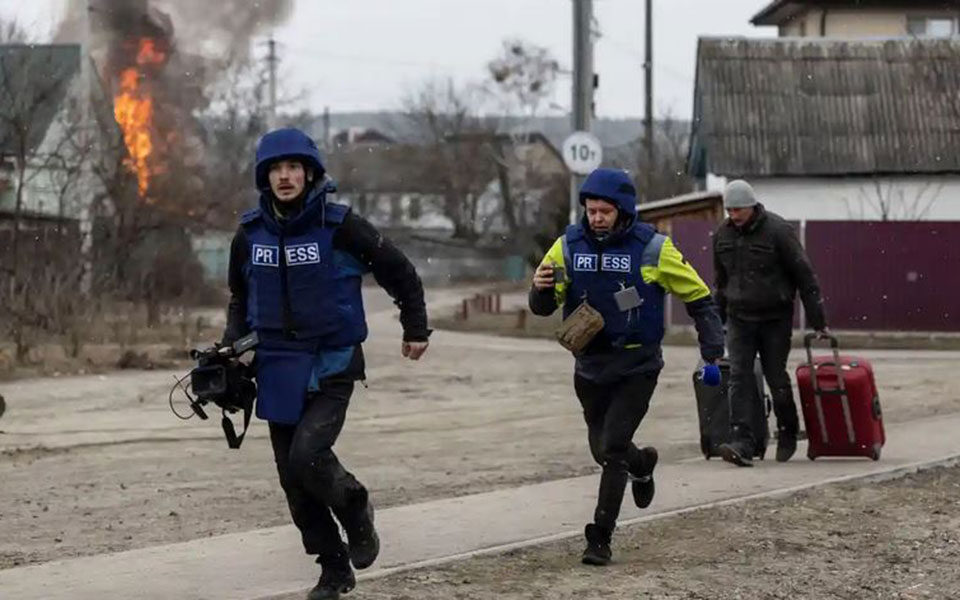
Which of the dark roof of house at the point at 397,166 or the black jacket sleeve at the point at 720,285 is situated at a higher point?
the dark roof of house at the point at 397,166

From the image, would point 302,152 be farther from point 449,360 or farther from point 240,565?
point 449,360

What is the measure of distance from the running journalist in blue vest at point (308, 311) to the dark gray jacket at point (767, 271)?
4718mm

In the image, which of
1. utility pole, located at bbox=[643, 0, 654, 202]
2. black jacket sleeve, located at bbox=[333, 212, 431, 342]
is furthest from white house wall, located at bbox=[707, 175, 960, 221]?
black jacket sleeve, located at bbox=[333, 212, 431, 342]

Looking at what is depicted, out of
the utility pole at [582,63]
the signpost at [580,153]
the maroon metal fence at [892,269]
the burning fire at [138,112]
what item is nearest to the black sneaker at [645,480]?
the signpost at [580,153]

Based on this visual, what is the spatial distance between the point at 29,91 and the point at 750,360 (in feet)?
66.8

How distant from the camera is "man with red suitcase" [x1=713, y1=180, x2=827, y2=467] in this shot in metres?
11.0

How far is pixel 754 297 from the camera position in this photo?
11.1m

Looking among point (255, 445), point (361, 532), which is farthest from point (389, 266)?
point (255, 445)

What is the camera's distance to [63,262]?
2800cm

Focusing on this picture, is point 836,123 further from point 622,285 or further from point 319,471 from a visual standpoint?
point 319,471

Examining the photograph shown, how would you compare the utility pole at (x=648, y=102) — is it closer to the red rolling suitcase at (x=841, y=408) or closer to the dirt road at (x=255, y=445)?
the dirt road at (x=255, y=445)

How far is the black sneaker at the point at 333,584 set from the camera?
6.73 metres

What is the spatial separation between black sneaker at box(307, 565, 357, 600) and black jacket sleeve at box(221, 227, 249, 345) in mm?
979

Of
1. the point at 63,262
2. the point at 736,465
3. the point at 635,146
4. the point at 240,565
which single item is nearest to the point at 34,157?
the point at 63,262
